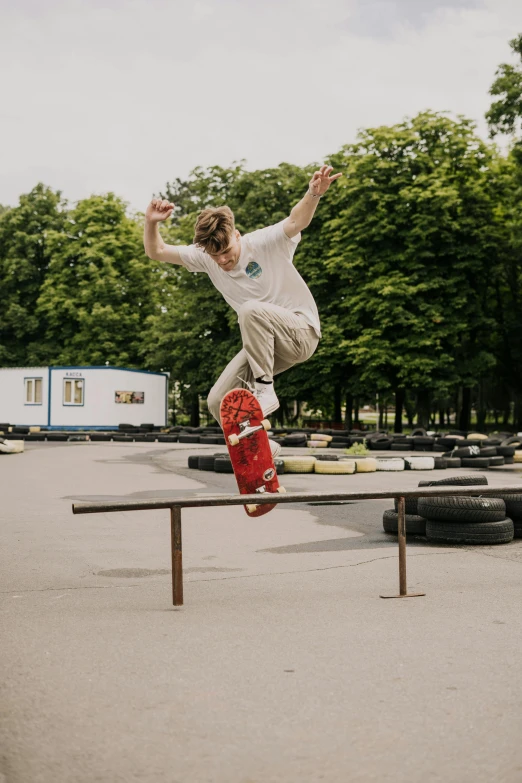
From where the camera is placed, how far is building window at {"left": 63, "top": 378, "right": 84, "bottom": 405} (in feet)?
132

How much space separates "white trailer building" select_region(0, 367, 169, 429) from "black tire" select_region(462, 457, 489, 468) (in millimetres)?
23947

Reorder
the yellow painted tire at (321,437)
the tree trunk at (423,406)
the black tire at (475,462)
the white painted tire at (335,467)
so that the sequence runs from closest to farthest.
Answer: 1. the white painted tire at (335,467)
2. the black tire at (475,462)
3. the yellow painted tire at (321,437)
4. the tree trunk at (423,406)

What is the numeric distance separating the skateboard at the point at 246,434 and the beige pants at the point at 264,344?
0.40 ft

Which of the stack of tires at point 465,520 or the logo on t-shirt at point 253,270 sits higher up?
the logo on t-shirt at point 253,270

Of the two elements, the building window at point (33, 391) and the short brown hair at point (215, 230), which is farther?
the building window at point (33, 391)

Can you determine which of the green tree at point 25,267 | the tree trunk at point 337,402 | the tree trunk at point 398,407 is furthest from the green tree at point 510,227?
the green tree at point 25,267

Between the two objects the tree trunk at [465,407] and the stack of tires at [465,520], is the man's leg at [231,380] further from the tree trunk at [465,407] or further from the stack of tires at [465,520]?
the tree trunk at [465,407]

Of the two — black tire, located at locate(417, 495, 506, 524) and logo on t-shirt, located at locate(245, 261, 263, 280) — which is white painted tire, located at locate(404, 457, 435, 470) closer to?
black tire, located at locate(417, 495, 506, 524)

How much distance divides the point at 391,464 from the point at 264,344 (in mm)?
13814

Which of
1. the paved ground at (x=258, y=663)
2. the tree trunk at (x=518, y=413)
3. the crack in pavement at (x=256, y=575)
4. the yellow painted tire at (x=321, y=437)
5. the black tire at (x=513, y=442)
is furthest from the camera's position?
the tree trunk at (x=518, y=413)

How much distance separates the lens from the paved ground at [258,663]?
304cm

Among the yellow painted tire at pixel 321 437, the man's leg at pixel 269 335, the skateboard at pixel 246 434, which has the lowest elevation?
the yellow painted tire at pixel 321 437

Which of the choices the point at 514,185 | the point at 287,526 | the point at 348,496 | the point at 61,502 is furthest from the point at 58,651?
the point at 514,185

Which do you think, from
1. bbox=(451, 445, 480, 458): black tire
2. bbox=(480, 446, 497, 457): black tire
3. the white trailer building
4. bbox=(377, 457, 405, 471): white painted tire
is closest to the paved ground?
bbox=(377, 457, 405, 471): white painted tire
